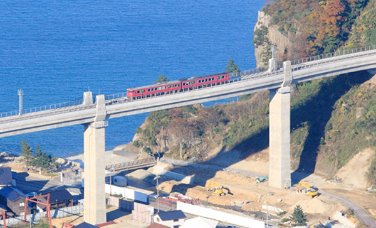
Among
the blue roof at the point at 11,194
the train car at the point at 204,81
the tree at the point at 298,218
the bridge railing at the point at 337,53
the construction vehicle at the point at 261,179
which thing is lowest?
the tree at the point at 298,218

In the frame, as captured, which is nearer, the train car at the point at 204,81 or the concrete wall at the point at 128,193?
the train car at the point at 204,81

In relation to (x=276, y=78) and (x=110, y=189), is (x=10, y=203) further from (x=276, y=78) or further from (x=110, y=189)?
(x=276, y=78)

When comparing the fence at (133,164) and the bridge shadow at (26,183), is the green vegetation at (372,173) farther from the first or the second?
the bridge shadow at (26,183)

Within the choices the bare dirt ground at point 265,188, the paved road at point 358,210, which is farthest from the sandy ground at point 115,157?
the paved road at point 358,210

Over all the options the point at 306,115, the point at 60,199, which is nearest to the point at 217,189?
the point at 60,199

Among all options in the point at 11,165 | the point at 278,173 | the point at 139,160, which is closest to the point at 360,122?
the point at 278,173

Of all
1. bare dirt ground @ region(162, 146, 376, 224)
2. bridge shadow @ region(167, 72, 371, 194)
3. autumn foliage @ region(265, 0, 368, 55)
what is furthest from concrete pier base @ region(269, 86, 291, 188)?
autumn foliage @ region(265, 0, 368, 55)

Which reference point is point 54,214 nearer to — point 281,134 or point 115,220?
point 115,220
